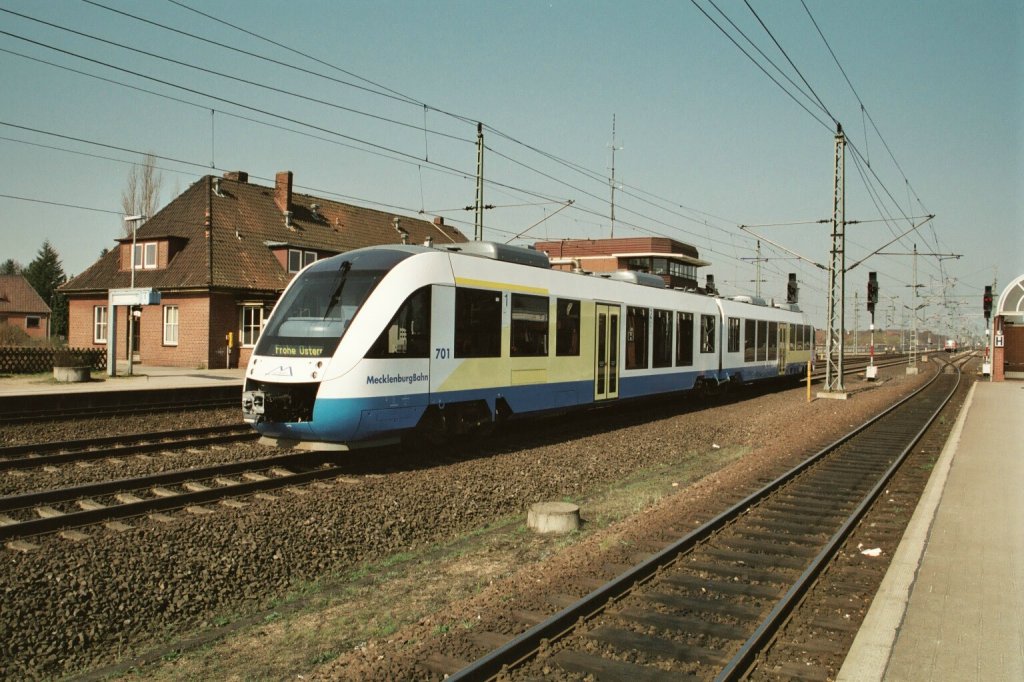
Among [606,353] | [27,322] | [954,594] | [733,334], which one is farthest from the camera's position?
[27,322]

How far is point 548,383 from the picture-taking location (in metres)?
13.9

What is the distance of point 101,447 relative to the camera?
43.1ft

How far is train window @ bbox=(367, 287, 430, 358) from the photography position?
10.5m

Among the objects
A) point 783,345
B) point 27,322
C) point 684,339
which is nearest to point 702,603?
point 684,339

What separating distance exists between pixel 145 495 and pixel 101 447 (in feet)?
15.3

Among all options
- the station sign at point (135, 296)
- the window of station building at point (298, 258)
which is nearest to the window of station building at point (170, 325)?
the window of station building at point (298, 258)

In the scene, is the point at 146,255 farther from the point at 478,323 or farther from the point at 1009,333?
the point at 1009,333

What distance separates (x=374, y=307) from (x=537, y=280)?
4080 mm

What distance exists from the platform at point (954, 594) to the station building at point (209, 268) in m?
27.2

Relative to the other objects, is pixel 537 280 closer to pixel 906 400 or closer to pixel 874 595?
pixel 874 595

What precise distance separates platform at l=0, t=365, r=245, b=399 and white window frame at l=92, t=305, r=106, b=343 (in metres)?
10.1

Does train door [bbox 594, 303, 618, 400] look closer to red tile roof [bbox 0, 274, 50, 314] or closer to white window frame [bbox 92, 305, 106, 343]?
white window frame [bbox 92, 305, 106, 343]

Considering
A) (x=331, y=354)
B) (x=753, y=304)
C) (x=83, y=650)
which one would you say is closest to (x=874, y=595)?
(x=83, y=650)

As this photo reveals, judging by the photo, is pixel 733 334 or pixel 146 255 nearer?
Answer: pixel 733 334
